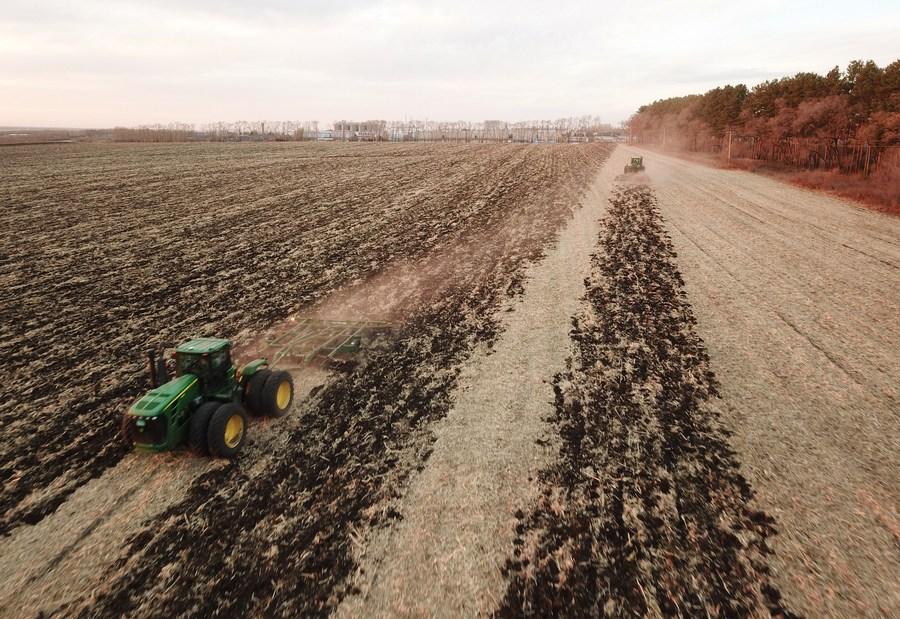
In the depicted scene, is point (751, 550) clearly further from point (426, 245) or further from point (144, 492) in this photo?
point (426, 245)

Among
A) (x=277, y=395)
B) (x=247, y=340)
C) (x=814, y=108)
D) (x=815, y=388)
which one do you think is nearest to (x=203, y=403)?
(x=277, y=395)

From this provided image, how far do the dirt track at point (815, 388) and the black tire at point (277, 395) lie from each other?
5777mm

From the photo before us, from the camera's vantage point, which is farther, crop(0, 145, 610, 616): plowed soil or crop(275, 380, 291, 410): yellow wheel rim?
crop(275, 380, 291, 410): yellow wheel rim

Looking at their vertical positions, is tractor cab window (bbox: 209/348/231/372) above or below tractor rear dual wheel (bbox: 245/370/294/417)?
above

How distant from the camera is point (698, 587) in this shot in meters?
4.14

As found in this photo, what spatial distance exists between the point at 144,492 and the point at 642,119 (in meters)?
136

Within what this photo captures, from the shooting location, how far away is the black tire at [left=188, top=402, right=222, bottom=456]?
546 cm

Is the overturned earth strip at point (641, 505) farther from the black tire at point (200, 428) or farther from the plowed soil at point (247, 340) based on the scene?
the black tire at point (200, 428)

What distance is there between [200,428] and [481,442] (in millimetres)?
3373

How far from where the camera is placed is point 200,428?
546 cm

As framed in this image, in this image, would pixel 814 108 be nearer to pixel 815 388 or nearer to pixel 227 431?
pixel 815 388

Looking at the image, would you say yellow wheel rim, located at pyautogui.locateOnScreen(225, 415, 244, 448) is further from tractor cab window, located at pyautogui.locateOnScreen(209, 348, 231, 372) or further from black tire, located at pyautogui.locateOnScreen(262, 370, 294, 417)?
tractor cab window, located at pyautogui.locateOnScreen(209, 348, 231, 372)

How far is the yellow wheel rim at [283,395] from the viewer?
642 centimetres

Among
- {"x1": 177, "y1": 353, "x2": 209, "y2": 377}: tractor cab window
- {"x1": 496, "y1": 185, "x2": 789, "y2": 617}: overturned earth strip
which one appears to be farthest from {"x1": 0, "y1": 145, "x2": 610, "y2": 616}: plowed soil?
{"x1": 496, "y1": 185, "x2": 789, "y2": 617}: overturned earth strip
